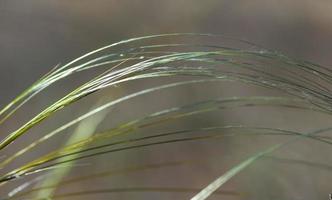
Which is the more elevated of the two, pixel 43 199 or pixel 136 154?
pixel 136 154

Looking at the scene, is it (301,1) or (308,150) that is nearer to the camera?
(308,150)

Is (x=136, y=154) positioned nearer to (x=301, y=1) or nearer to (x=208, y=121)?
(x=208, y=121)

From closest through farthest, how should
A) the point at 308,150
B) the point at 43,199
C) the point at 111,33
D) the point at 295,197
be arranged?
the point at 43,199, the point at 295,197, the point at 308,150, the point at 111,33

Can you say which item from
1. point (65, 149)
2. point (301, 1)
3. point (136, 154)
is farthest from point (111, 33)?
point (65, 149)

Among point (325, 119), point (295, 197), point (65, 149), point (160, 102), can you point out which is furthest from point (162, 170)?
point (65, 149)

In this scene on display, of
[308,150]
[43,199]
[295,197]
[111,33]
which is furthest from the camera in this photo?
[111,33]

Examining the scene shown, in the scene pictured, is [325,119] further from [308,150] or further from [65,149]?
[65,149]

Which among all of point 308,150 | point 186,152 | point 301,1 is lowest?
point 308,150
